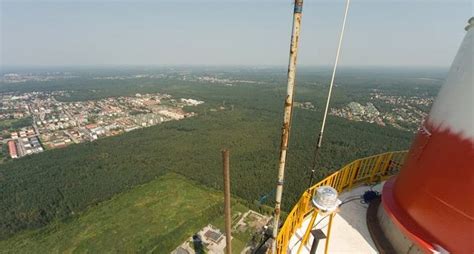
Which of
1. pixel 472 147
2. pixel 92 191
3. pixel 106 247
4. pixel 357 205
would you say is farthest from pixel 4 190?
pixel 472 147

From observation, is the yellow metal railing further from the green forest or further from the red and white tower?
the green forest

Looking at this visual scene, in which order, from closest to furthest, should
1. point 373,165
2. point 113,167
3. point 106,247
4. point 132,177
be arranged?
point 373,165, point 106,247, point 132,177, point 113,167

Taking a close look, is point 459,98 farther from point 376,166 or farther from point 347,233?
point 376,166

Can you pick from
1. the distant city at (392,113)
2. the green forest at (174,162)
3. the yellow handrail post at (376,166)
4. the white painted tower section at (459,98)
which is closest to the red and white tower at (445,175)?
the white painted tower section at (459,98)

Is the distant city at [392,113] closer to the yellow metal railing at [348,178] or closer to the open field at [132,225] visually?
the open field at [132,225]

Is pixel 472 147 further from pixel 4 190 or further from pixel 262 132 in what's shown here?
pixel 262 132

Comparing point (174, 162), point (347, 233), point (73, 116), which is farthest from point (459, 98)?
point (73, 116)

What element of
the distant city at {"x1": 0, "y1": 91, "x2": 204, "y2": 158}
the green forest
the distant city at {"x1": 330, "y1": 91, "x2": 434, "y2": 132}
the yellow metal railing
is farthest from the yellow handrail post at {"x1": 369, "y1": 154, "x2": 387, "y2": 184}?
the distant city at {"x1": 330, "y1": 91, "x2": 434, "y2": 132}
